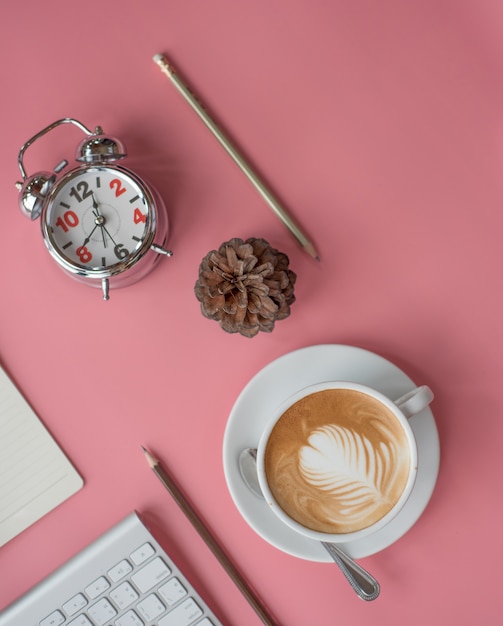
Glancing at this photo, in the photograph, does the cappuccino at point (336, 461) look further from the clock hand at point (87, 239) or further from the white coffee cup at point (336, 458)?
the clock hand at point (87, 239)

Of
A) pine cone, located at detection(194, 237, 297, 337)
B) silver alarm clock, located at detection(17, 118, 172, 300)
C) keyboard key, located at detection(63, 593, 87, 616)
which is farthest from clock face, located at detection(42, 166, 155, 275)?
keyboard key, located at detection(63, 593, 87, 616)

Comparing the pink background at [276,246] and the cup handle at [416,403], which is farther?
the pink background at [276,246]

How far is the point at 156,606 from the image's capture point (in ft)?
2.83

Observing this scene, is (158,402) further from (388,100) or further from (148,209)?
(388,100)

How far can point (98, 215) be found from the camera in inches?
32.8

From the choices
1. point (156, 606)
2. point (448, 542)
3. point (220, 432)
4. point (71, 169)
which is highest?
point (71, 169)

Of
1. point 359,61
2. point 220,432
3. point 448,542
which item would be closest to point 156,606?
point 220,432

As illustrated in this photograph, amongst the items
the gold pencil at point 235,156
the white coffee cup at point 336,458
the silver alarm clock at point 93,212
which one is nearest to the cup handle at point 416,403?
the white coffee cup at point 336,458

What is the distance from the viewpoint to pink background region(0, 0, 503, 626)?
88cm

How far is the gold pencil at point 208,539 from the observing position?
0.88m

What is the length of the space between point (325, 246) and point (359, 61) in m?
0.27

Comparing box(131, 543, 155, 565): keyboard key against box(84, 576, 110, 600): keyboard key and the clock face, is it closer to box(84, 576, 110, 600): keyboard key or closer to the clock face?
box(84, 576, 110, 600): keyboard key

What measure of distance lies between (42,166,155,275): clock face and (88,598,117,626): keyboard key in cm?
48

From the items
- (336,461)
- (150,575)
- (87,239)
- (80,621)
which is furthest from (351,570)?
(87,239)
